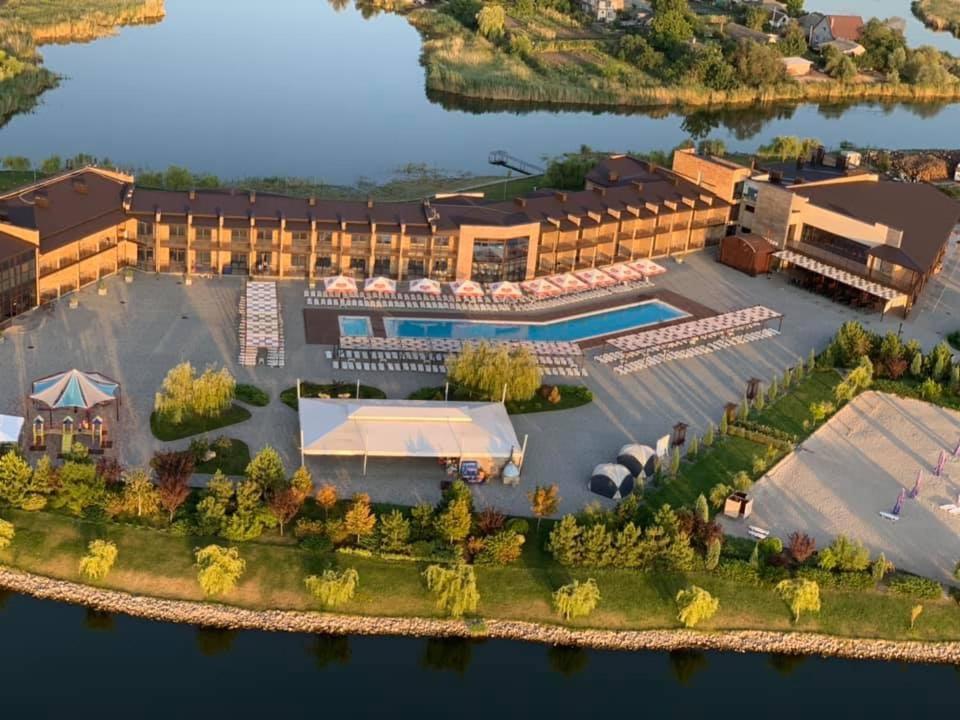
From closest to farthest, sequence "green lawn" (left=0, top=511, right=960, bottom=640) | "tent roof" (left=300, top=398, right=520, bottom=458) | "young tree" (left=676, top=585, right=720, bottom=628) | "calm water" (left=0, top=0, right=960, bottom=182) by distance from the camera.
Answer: "green lawn" (left=0, top=511, right=960, bottom=640), "young tree" (left=676, top=585, right=720, bottom=628), "tent roof" (left=300, top=398, right=520, bottom=458), "calm water" (left=0, top=0, right=960, bottom=182)

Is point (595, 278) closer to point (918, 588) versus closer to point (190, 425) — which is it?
point (190, 425)

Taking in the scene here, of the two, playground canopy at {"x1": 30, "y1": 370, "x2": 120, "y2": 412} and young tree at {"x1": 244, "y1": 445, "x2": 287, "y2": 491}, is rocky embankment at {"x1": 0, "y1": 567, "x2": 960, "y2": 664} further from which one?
playground canopy at {"x1": 30, "y1": 370, "x2": 120, "y2": 412}

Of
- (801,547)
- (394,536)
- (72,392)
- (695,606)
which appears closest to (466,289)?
(72,392)

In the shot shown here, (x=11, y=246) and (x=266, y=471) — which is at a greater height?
(x=11, y=246)

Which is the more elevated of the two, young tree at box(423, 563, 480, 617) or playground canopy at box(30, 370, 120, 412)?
playground canopy at box(30, 370, 120, 412)

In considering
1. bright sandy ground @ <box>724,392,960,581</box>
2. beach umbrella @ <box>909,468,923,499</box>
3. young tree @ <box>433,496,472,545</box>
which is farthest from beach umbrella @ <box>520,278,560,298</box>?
young tree @ <box>433,496,472,545</box>

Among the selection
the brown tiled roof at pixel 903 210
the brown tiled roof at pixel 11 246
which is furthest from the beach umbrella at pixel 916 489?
the brown tiled roof at pixel 11 246

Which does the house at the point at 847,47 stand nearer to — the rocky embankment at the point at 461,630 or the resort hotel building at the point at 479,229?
the resort hotel building at the point at 479,229
